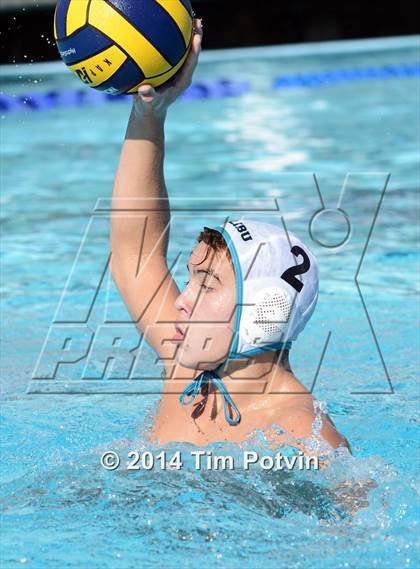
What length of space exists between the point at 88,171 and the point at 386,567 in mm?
6928

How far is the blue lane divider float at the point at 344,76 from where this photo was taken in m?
13.9

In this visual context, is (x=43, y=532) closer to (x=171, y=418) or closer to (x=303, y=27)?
(x=171, y=418)

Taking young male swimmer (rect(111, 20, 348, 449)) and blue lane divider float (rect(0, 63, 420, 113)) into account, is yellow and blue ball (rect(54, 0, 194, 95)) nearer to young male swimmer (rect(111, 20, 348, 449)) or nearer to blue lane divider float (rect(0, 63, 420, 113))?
young male swimmer (rect(111, 20, 348, 449))

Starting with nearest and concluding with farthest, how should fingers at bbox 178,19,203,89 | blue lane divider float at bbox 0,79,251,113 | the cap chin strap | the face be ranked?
the face < the cap chin strap < fingers at bbox 178,19,203,89 < blue lane divider float at bbox 0,79,251,113

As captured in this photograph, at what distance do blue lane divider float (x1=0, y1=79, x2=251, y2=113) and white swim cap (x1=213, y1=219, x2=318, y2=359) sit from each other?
9984 mm

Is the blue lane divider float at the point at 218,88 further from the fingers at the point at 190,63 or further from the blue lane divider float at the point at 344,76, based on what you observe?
the fingers at the point at 190,63

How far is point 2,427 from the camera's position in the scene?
442cm

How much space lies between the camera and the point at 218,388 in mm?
3318

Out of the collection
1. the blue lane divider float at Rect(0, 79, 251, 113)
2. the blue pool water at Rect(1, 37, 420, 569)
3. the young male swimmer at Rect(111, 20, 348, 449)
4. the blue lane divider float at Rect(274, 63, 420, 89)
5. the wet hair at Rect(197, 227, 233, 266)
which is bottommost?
the blue lane divider float at Rect(274, 63, 420, 89)

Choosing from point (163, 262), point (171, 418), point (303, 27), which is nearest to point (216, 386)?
point (171, 418)

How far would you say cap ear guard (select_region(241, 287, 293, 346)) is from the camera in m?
3.12

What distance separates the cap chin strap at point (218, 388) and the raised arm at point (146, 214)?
0.74 ft

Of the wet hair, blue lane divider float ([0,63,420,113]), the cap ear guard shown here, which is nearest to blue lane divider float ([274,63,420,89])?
blue lane divider float ([0,63,420,113])

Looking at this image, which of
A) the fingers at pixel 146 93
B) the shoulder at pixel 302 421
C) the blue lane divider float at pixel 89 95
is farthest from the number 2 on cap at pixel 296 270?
the blue lane divider float at pixel 89 95
